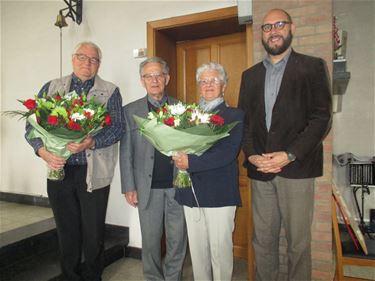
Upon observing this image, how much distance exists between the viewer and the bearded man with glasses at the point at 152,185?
1864 mm

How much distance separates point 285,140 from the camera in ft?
5.27

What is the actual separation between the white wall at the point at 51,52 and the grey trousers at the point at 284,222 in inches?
58.5

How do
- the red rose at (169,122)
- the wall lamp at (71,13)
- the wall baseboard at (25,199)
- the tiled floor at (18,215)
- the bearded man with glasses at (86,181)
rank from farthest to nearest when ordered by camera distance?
the wall baseboard at (25,199), the wall lamp at (71,13), the tiled floor at (18,215), the bearded man with glasses at (86,181), the red rose at (169,122)

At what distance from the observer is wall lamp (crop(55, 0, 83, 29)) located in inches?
115

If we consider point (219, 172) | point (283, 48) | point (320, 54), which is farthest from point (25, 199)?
point (320, 54)

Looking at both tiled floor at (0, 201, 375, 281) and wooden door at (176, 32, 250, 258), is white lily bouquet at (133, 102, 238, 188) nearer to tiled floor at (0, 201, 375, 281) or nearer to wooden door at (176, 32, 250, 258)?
wooden door at (176, 32, 250, 258)

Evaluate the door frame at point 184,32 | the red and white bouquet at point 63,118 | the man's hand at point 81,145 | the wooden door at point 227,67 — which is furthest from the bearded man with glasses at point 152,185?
the wooden door at point 227,67

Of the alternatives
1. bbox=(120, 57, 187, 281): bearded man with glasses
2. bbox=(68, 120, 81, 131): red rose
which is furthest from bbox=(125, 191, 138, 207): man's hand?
bbox=(68, 120, 81, 131): red rose

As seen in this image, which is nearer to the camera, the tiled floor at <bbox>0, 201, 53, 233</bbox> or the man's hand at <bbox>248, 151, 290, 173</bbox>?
the man's hand at <bbox>248, 151, 290, 173</bbox>

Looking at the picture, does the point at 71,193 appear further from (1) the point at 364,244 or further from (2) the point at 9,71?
(2) the point at 9,71

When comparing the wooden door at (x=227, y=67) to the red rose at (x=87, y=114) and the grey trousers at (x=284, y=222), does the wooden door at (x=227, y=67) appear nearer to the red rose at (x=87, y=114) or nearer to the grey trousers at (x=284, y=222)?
the grey trousers at (x=284, y=222)

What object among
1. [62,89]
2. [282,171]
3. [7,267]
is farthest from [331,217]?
[7,267]

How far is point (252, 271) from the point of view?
7.49 feet

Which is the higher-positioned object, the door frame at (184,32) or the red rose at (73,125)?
the door frame at (184,32)
